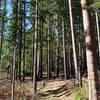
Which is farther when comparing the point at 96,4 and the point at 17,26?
the point at 17,26

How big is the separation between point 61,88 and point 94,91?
53.3 ft

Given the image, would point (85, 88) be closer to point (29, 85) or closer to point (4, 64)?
point (29, 85)

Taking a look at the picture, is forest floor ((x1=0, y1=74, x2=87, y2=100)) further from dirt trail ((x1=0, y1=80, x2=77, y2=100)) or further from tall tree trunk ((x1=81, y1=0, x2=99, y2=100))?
tall tree trunk ((x1=81, y1=0, x2=99, y2=100))

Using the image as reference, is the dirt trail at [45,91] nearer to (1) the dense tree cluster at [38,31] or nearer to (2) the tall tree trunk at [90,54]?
(1) the dense tree cluster at [38,31]

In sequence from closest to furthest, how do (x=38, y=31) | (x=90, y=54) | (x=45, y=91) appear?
1. (x=90, y=54)
2. (x=45, y=91)
3. (x=38, y=31)

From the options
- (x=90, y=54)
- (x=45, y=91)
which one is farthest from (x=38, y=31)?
(x=90, y=54)

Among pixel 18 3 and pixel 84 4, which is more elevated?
pixel 18 3

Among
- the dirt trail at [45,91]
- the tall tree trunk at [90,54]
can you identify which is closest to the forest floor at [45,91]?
the dirt trail at [45,91]

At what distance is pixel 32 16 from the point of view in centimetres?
3378

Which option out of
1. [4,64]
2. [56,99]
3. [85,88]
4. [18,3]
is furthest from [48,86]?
[4,64]

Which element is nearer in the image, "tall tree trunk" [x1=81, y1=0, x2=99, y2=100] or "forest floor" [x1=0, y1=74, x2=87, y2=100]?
"tall tree trunk" [x1=81, y1=0, x2=99, y2=100]

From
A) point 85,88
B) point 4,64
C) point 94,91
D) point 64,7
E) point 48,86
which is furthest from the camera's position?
point 4,64

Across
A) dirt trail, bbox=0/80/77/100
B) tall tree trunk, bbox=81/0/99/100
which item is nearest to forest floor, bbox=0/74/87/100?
dirt trail, bbox=0/80/77/100

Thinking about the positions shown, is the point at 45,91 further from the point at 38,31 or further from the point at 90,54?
the point at 90,54
